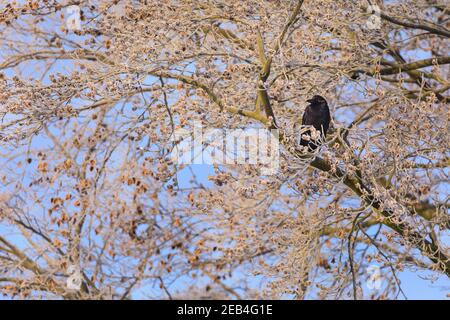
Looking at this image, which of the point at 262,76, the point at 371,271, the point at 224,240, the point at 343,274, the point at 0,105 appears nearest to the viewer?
the point at 262,76

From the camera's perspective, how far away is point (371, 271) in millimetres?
11883

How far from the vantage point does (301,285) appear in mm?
11156

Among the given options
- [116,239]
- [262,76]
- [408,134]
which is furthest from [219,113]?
[116,239]

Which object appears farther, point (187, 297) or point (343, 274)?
point (187, 297)

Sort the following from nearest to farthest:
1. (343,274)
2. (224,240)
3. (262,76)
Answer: (262,76)
(343,274)
(224,240)

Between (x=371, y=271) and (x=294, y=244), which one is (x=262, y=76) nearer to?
(x=294, y=244)

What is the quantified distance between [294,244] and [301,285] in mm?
578

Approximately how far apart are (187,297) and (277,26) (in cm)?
597

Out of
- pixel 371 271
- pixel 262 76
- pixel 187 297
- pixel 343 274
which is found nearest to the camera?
pixel 262 76
